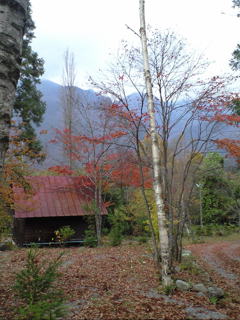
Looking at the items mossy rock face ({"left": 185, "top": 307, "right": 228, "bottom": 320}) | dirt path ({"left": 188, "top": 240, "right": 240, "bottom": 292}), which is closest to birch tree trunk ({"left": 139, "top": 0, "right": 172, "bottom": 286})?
mossy rock face ({"left": 185, "top": 307, "right": 228, "bottom": 320})

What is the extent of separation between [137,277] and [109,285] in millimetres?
1225

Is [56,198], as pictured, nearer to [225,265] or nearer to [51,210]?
[51,210]

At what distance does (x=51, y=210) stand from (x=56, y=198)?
3.45 feet

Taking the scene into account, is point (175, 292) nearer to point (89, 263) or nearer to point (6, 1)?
point (89, 263)

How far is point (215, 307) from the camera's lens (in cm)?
472

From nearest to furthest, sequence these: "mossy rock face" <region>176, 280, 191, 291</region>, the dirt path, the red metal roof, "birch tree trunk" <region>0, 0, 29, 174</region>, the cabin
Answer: "birch tree trunk" <region>0, 0, 29, 174</region> → "mossy rock face" <region>176, 280, 191, 291</region> → the dirt path → the red metal roof → the cabin

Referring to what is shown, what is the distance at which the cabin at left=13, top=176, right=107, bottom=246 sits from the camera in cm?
1379

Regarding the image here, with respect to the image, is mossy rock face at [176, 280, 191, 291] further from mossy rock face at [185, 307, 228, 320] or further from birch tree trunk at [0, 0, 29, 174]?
birch tree trunk at [0, 0, 29, 174]

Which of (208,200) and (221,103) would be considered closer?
(221,103)

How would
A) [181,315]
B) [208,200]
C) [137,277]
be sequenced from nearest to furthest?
1. [181,315]
2. [137,277]
3. [208,200]

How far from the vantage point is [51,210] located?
14.2m

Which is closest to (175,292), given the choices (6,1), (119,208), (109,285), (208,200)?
(109,285)

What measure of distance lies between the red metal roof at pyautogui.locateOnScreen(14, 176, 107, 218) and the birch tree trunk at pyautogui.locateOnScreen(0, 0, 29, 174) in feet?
35.8

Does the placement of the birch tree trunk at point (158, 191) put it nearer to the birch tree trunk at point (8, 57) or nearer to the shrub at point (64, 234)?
the birch tree trunk at point (8, 57)
